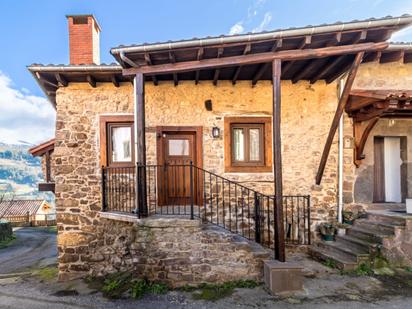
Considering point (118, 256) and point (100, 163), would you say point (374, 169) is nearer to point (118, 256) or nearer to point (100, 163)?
point (118, 256)

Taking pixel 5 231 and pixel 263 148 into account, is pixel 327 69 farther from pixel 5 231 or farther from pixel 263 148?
pixel 5 231

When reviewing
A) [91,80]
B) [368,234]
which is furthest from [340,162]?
[91,80]

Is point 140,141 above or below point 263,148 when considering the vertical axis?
above

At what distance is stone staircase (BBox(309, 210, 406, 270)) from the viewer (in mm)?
4332

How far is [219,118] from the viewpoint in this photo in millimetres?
5469

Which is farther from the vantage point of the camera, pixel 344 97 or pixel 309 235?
pixel 309 235

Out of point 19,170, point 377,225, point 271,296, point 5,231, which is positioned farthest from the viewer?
point 19,170

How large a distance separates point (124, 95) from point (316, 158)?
5029 millimetres

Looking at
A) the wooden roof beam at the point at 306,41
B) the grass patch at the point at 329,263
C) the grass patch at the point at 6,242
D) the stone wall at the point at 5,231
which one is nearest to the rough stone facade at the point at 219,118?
the grass patch at the point at 329,263

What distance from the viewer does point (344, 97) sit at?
14.6 feet

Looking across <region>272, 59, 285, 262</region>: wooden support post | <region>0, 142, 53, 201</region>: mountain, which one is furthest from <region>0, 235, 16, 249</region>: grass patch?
<region>0, 142, 53, 201</region>: mountain

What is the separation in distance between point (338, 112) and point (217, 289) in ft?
14.0

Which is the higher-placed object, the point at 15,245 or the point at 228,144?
the point at 228,144

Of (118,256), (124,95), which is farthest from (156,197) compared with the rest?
(124,95)
